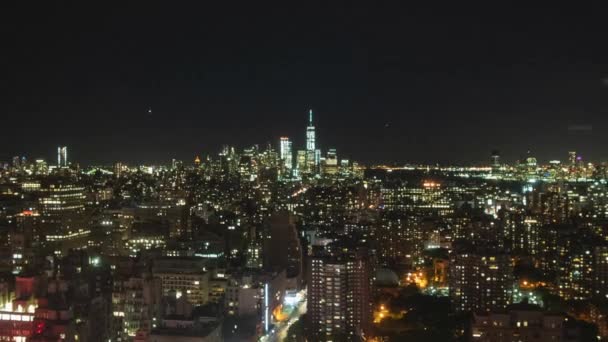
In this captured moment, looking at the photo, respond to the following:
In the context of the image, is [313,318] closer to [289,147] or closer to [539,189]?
[539,189]

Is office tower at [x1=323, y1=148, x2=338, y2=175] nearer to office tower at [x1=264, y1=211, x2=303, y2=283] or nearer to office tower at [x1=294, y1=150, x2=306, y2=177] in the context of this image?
office tower at [x1=294, y1=150, x2=306, y2=177]

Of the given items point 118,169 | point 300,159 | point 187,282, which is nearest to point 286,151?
point 300,159

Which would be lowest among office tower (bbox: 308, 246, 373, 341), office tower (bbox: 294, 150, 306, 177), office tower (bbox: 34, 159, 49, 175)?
office tower (bbox: 308, 246, 373, 341)

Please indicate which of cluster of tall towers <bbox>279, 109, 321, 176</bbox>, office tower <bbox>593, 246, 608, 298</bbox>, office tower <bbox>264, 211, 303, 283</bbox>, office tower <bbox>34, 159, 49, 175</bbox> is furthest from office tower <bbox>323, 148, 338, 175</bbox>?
office tower <bbox>593, 246, 608, 298</bbox>

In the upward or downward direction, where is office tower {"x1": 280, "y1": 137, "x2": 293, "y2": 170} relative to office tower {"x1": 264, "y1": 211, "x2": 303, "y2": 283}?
upward

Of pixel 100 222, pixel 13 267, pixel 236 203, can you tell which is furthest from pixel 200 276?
pixel 236 203
